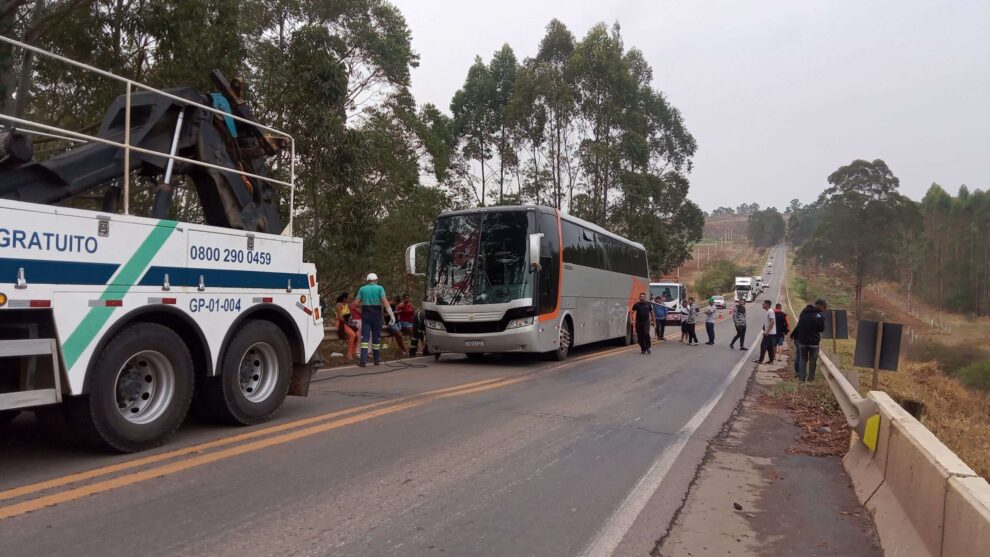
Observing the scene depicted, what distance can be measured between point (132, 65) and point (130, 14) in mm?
1484

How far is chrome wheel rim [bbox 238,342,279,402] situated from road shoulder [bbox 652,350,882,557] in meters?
4.35

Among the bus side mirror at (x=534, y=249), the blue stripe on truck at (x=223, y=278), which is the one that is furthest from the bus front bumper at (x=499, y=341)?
the blue stripe on truck at (x=223, y=278)

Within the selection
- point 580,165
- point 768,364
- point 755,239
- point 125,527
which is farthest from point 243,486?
point 755,239

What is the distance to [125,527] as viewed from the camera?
386 centimetres

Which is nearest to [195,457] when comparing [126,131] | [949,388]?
[126,131]

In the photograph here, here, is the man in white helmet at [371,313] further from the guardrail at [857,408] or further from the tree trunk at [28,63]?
the guardrail at [857,408]

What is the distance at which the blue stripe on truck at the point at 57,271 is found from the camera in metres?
A: 4.37

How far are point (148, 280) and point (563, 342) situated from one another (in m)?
11.1

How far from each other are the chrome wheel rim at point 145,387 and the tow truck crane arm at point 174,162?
1384 mm

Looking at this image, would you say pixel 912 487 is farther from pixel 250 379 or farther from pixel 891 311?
pixel 891 311

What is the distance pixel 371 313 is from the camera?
41.7 feet

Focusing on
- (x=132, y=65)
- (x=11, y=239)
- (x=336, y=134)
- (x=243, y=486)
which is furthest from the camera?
(x=336, y=134)

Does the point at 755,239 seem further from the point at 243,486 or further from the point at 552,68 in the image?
the point at 243,486

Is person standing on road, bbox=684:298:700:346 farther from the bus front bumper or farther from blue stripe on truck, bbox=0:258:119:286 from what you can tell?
blue stripe on truck, bbox=0:258:119:286
